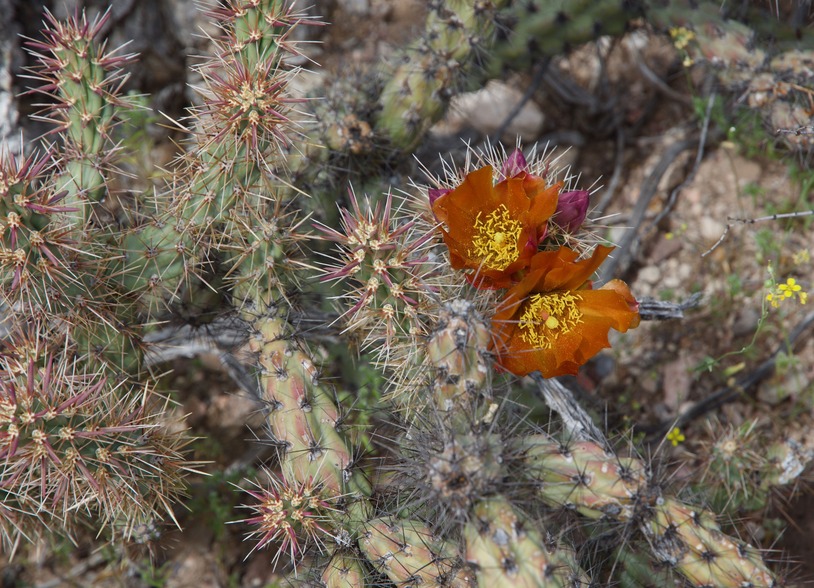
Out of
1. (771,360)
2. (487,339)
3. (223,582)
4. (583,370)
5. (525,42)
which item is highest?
(525,42)

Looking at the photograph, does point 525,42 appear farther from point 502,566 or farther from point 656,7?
point 502,566

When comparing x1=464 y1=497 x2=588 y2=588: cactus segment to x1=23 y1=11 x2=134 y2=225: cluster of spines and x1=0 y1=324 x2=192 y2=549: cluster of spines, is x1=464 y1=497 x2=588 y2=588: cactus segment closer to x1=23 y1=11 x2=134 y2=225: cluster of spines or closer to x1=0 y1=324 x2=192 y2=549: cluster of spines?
x1=0 y1=324 x2=192 y2=549: cluster of spines

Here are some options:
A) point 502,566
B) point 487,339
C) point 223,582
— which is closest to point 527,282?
point 487,339

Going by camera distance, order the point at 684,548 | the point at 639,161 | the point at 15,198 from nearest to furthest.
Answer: the point at 684,548 < the point at 15,198 < the point at 639,161

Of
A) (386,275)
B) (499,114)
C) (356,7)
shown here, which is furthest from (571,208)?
(356,7)

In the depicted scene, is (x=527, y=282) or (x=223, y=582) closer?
(x=527, y=282)

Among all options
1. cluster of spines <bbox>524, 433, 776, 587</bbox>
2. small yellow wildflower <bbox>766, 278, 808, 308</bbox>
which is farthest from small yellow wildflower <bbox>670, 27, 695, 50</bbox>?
cluster of spines <bbox>524, 433, 776, 587</bbox>

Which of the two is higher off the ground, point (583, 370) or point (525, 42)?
point (525, 42)
